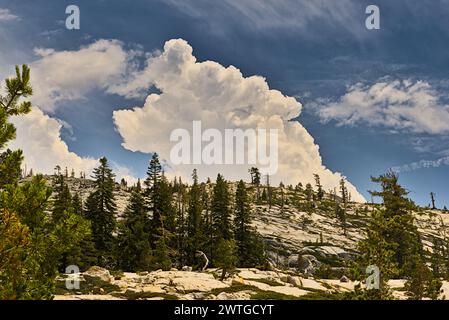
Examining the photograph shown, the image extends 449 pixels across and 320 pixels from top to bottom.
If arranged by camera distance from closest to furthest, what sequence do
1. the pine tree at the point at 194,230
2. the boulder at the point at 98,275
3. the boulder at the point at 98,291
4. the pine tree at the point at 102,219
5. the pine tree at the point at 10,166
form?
the pine tree at the point at 10,166 < the boulder at the point at 98,291 < the boulder at the point at 98,275 < the pine tree at the point at 102,219 < the pine tree at the point at 194,230

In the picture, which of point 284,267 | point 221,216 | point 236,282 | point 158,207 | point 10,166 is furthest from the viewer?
point 284,267

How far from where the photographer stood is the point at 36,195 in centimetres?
1076

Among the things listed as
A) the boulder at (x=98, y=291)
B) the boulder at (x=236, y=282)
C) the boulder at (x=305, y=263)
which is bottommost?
the boulder at (x=305, y=263)

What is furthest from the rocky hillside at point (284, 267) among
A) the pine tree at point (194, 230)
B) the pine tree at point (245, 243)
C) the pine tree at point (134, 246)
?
the pine tree at point (194, 230)

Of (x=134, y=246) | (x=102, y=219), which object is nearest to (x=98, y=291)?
(x=134, y=246)

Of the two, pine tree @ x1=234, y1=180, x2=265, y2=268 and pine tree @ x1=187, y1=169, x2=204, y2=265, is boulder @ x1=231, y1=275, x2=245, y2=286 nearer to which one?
pine tree @ x1=187, y1=169, x2=204, y2=265

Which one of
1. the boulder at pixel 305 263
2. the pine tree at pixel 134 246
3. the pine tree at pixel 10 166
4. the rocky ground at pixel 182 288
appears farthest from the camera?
the boulder at pixel 305 263

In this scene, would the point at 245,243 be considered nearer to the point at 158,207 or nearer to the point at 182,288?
the point at 158,207

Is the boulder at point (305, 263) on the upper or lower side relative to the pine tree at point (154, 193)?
lower

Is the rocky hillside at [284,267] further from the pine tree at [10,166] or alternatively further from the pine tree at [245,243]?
Answer: the pine tree at [10,166]

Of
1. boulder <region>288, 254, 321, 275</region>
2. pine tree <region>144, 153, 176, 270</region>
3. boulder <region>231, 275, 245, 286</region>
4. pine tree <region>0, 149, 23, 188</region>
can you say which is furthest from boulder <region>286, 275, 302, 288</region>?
pine tree <region>0, 149, 23, 188</region>

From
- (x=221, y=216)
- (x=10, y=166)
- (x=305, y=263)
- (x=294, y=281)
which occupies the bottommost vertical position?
(x=305, y=263)

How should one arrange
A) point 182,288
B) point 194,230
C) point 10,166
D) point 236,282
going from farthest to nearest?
point 194,230
point 236,282
point 182,288
point 10,166
